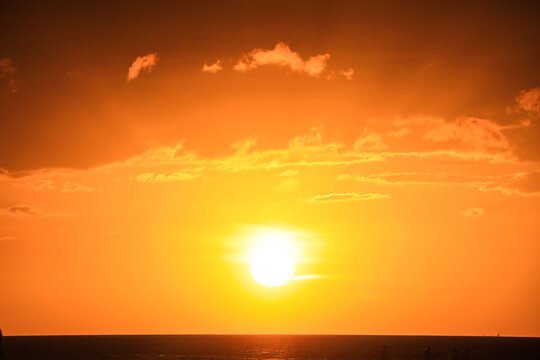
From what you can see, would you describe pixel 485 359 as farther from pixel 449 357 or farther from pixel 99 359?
pixel 449 357

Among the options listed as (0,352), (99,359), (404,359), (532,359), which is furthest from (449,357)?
(532,359)

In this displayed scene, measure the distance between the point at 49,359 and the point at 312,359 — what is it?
50711 millimetres

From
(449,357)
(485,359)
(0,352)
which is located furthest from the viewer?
(485,359)

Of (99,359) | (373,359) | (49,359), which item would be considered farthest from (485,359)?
(49,359)

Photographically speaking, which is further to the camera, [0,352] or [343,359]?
[343,359]

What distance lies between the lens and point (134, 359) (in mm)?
123750

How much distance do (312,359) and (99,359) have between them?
1646 inches

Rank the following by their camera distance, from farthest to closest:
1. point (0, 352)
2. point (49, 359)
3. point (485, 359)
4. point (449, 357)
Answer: point (485, 359)
point (49, 359)
point (449, 357)
point (0, 352)

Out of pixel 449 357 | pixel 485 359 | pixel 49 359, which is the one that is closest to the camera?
pixel 449 357

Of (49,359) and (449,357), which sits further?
(49,359)

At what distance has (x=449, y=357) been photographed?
41156 mm

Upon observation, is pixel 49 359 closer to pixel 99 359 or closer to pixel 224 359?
pixel 99 359

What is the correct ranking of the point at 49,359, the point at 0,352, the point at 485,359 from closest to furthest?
the point at 0,352
the point at 49,359
the point at 485,359

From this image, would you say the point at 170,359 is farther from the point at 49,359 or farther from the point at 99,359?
the point at 49,359
